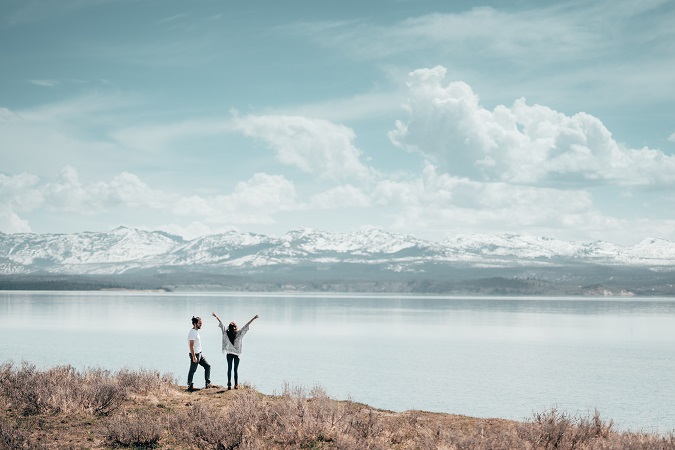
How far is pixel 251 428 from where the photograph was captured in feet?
57.7

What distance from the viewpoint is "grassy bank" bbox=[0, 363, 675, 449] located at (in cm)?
1647

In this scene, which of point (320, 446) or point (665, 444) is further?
point (320, 446)

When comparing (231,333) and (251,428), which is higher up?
(231,333)

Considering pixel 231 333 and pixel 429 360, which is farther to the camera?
pixel 429 360

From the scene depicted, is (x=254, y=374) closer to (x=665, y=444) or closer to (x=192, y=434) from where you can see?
(x=192, y=434)

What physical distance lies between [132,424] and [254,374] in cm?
2766

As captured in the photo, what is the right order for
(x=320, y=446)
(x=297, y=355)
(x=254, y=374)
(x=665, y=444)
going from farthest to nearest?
(x=297, y=355) → (x=254, y=374) → (x=320, y=446) → (x=665, y=444)

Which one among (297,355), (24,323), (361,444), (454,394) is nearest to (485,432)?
(361,444)

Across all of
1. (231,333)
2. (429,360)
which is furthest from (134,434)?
(429,360)

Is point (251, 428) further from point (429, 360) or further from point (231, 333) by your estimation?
point (429, 360)

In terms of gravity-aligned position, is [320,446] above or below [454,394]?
above

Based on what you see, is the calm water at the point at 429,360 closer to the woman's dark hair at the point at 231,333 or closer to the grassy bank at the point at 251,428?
the woman's dark hair at the point at 231,333

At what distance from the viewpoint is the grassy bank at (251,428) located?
16.5 m

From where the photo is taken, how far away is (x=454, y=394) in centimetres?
3781
